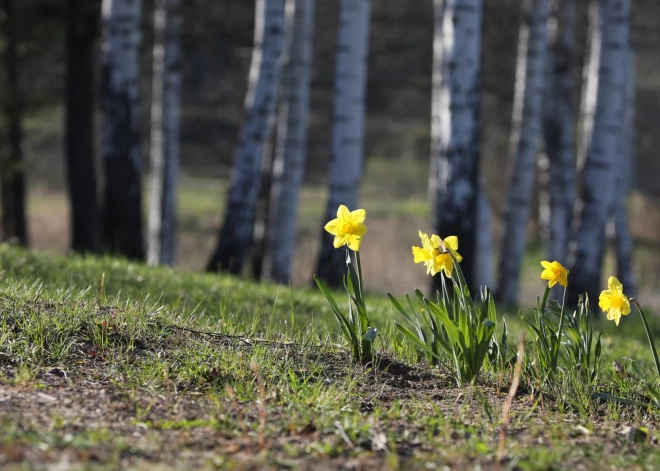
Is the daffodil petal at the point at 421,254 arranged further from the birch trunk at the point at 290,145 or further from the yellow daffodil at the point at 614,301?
the birch trunk at the point at 290,145

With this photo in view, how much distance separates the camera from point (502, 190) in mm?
22797

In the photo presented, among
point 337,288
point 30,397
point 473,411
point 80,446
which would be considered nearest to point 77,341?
point 30,397

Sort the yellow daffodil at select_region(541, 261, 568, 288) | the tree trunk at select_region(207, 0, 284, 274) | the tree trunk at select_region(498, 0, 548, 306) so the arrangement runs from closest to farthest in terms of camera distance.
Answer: the yellow daffodil at select_region(541, 261, 568, 288), the tree trunk at select_region(207, 0, 284, 274), the tree trunk at select_region(498, 0, 548, 306)

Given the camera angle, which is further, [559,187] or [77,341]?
[559,187]

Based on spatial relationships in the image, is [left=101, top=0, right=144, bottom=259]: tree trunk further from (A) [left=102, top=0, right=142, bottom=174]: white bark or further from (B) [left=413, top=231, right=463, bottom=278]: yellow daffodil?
(B) [left=413, top=231, right=463, bottom=278]: yellow daffodil

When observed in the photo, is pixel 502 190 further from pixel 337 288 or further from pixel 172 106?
pixel 337 288

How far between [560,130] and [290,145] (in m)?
4.94

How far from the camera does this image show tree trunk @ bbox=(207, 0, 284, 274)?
978 centimetres

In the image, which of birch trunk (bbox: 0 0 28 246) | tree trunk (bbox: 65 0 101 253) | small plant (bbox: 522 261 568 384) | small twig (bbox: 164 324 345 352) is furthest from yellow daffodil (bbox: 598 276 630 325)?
birch trunk (bbox: 0 0 28 246)

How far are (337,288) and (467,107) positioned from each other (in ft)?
7.53

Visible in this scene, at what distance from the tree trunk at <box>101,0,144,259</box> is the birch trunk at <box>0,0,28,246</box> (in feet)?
16.9

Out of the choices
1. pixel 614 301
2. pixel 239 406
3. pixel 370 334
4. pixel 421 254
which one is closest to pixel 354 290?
pixel 370 334

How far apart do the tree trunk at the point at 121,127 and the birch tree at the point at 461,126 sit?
345cm

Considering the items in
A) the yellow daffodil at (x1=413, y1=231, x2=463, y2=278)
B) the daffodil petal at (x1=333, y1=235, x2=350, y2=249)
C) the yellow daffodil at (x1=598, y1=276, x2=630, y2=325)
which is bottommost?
the yellow daffodil at (x1=598, y1=276, x2=630, y2=325)
